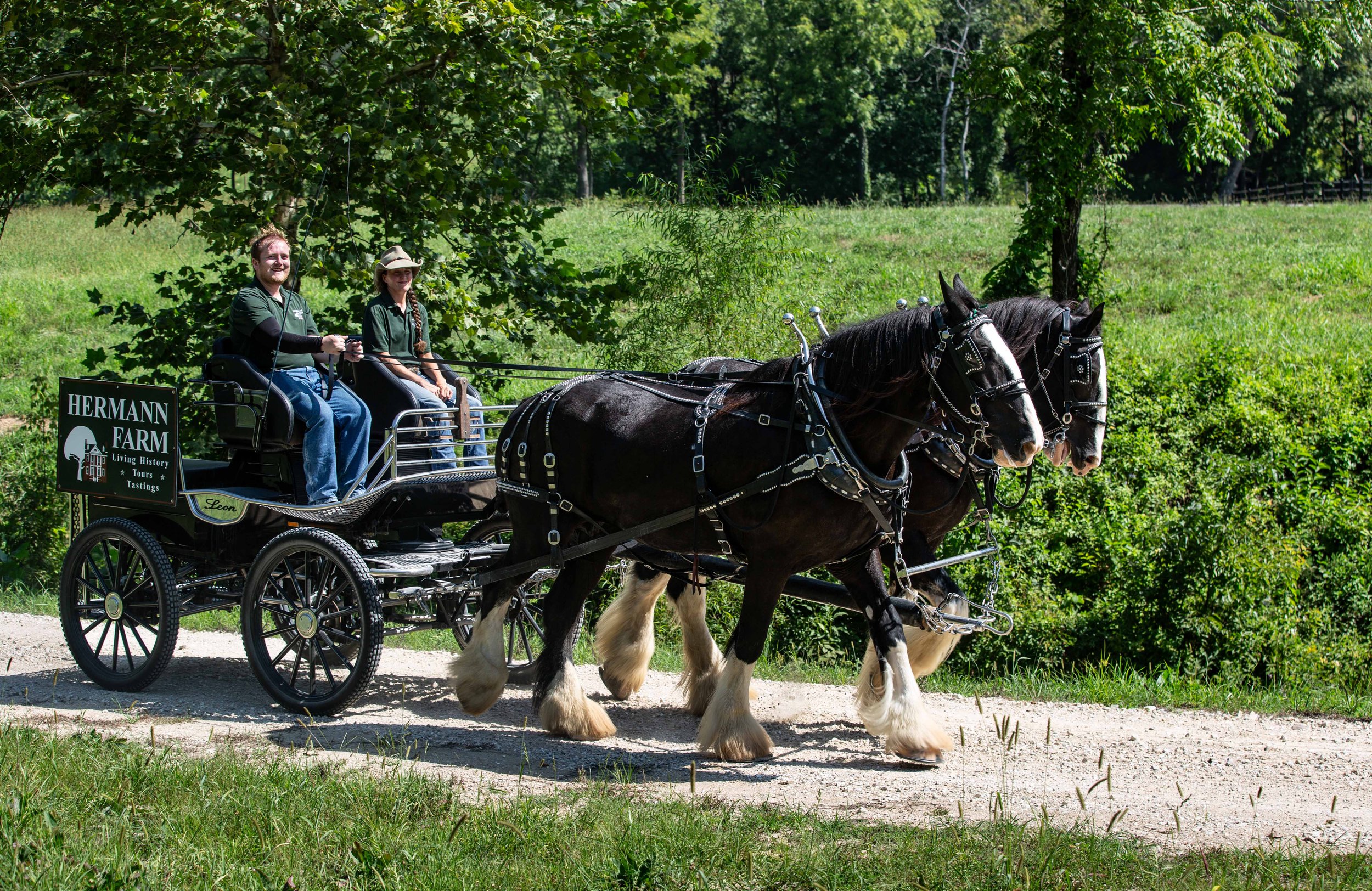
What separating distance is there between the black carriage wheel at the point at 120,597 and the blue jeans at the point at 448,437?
1626 mm

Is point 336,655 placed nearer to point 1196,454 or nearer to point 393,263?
point 393,263

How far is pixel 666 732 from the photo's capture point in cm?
658

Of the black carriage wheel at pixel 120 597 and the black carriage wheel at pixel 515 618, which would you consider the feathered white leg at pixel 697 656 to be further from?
the black carriage wheel at pixel 120 597

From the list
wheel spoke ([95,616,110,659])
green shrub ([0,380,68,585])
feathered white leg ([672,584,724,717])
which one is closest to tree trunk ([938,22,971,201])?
green shrub ([0,380,68,585])

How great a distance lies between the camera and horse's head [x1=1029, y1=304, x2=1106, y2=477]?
612 cm

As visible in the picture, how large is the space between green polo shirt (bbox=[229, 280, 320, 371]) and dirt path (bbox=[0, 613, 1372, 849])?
195 centimetres

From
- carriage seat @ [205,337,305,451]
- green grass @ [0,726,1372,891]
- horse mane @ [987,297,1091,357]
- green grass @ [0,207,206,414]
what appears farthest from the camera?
green grass @ [0,207,206,414]

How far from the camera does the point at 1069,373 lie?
20.2ft

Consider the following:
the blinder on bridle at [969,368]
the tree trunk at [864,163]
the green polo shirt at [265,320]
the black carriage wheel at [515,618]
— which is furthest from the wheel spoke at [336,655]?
the tree trunk at [864,163]

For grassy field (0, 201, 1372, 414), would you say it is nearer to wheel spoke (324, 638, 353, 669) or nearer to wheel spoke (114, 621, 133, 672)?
wheel spoke (324, 638, 353, 669)

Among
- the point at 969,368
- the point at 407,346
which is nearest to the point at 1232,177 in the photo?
the point at 407,346

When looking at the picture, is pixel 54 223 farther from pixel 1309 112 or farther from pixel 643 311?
pixel 1309 112

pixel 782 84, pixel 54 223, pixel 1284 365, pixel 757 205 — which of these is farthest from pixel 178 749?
pixel 782 84

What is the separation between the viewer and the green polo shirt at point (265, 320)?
6.82 meters
